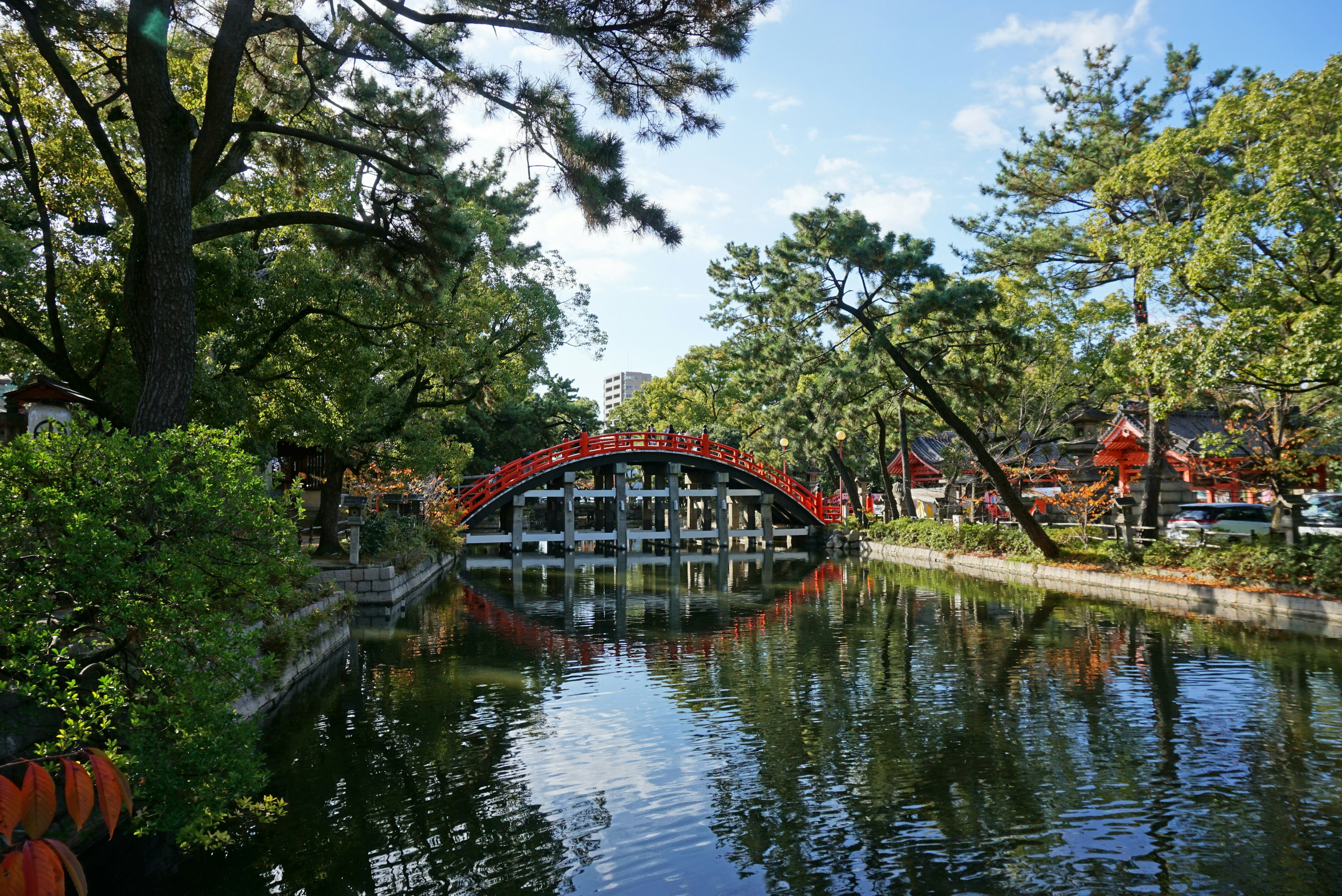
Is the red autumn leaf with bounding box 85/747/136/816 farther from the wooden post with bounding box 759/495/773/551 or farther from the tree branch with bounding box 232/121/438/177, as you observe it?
the wooden post with bounding box 759/495/773/551

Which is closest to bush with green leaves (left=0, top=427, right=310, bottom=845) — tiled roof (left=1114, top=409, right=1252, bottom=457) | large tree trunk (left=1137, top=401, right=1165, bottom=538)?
large tree trunk (left=1137, top=401, right=1165, bottom=538)

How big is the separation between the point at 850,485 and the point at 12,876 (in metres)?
34.8

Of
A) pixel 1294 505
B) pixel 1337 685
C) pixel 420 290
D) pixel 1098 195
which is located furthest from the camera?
pixel 1098 195

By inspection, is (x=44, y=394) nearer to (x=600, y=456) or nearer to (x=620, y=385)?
Answer: (x=600, y=456)

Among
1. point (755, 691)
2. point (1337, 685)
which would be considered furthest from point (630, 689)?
point (1337, 685)

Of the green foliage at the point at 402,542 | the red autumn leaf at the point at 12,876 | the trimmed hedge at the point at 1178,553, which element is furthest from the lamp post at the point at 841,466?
the red autumn leaf at the point at 12,876

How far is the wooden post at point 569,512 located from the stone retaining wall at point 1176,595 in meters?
12.6

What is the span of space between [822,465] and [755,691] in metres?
31.8

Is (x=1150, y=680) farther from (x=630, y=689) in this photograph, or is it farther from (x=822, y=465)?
(x=822, y=465)

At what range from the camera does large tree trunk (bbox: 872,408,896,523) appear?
102ft

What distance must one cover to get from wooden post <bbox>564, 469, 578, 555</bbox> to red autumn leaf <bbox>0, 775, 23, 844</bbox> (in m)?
25.0

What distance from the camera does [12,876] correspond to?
204 cm

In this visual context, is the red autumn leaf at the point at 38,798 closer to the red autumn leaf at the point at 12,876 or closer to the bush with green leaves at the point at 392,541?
the red autumn leaf at the point at 12,876

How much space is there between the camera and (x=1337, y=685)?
394 inches
